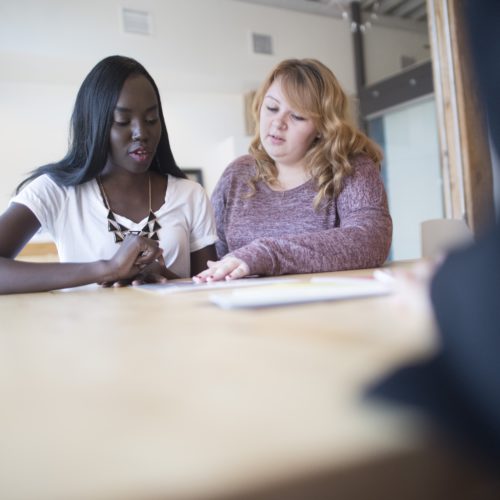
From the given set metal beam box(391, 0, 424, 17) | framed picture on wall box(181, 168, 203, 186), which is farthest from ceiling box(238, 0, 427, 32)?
framed picture on wall box(181, 168, 203, 186)

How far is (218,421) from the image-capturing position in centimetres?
18

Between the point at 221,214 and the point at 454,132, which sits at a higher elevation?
the point at 454,132

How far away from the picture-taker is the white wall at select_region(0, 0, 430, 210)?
10.9ft

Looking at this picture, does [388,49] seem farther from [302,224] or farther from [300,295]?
[300,295]

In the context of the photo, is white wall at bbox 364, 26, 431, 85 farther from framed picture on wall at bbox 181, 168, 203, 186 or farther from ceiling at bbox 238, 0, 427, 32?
framed picture on wall at bbox 181, 168, 203, 186

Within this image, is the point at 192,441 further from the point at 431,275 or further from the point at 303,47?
the point at 303,47

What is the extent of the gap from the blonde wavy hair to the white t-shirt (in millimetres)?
215

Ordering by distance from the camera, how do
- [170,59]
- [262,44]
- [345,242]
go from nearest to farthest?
[345,242]
[170,59]
[262,44]

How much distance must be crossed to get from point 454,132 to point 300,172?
212 centimetres

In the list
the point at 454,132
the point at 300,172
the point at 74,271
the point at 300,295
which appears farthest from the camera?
the point at 454,132

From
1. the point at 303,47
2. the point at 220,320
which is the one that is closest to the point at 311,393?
the point at 220,320

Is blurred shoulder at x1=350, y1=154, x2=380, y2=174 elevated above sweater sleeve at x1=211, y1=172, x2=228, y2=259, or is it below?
above

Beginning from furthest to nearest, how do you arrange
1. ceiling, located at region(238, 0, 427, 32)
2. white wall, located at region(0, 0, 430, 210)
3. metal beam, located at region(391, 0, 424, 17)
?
1. metal beam, located at region(391, 0, 424, 17)
2. ceiling, located at region(238, 0, 427, 32)
3. white wall, located at region(0, 0, 430, 210)

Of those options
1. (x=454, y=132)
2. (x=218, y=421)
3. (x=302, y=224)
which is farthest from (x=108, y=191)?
(x=454, y=132)
